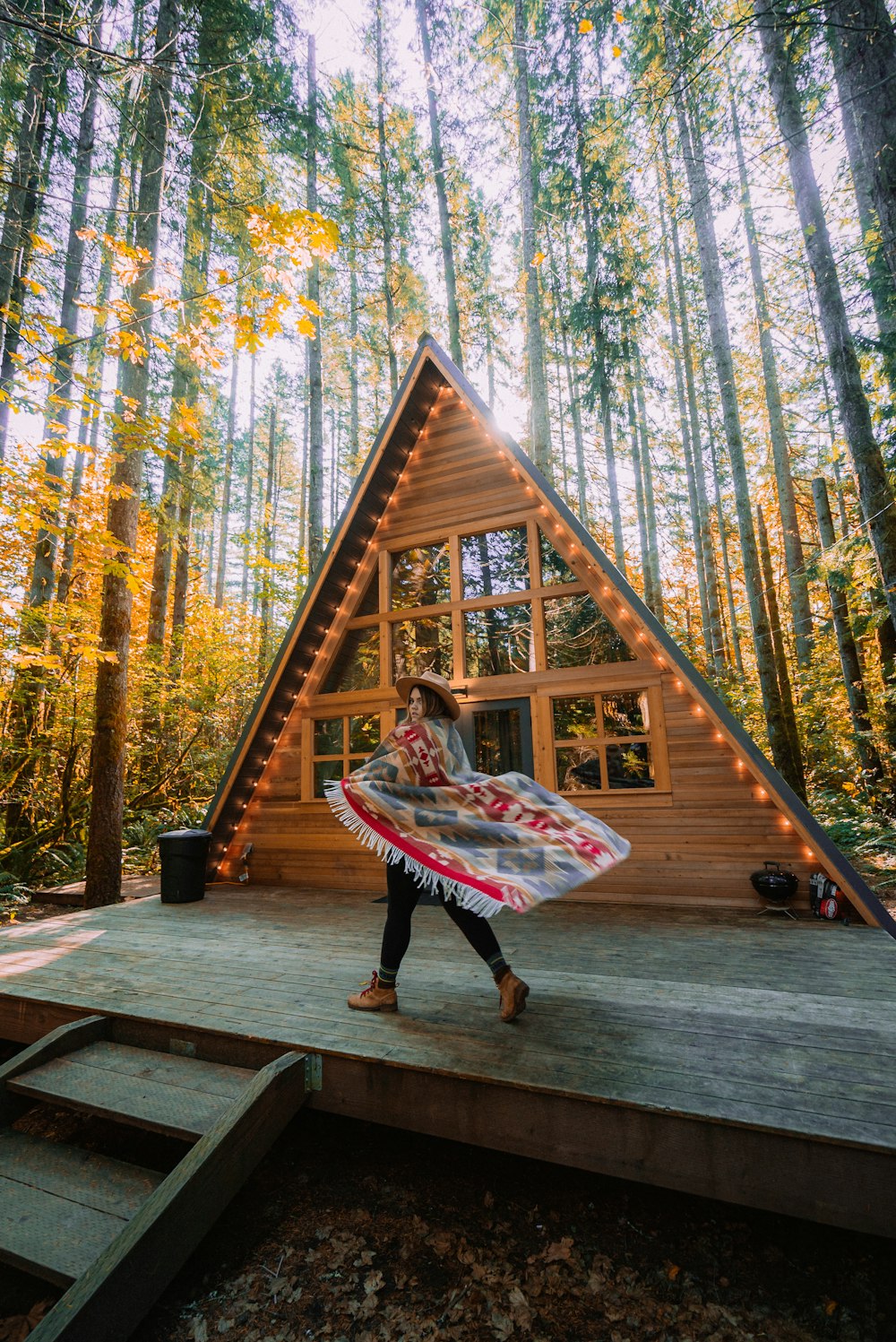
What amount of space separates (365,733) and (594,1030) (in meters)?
4.66

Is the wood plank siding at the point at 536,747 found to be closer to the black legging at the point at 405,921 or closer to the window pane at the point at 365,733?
the window pane at the point at 365,733

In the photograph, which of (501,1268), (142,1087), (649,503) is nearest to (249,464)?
(649,503)

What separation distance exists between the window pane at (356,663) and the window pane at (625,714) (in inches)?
111

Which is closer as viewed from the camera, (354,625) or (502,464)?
(502,464)

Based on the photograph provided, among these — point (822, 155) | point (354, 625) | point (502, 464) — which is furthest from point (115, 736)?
point (822, 155)

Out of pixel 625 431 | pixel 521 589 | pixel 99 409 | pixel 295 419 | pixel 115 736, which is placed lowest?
pixel 115 736

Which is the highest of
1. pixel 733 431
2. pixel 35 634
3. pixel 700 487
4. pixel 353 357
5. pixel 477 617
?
pixel 353 357

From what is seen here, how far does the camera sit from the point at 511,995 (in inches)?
108

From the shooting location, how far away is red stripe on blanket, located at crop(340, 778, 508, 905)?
2645mm

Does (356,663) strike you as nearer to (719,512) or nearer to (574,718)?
(574,718)

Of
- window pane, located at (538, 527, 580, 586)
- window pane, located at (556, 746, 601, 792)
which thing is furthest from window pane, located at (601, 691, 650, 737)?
window pane, located at (538, 527, 580, 586)

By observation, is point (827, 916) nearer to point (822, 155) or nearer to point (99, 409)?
point (99, 409)

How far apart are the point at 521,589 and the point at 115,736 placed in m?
4.99

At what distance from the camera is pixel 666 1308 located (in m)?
1.85
